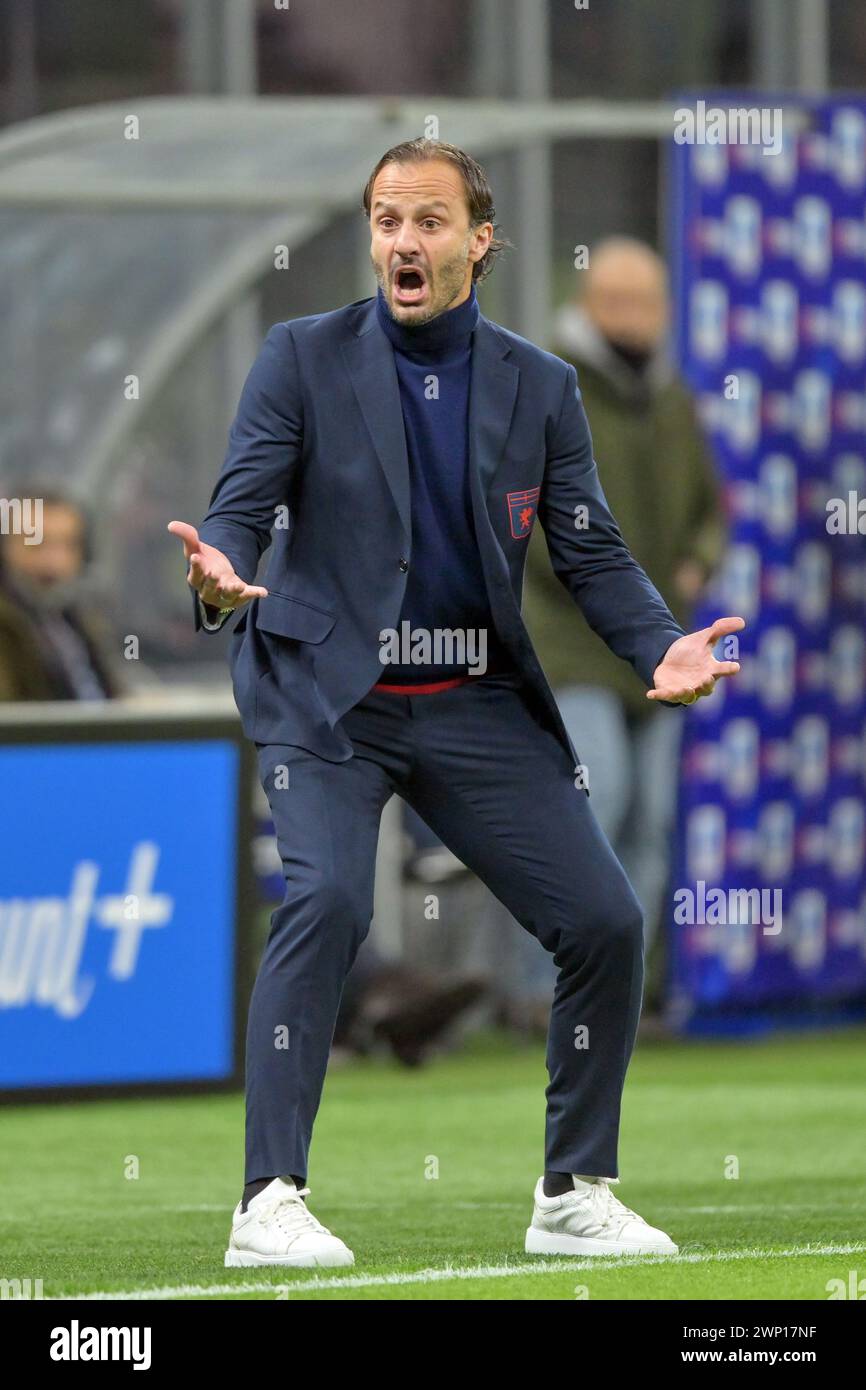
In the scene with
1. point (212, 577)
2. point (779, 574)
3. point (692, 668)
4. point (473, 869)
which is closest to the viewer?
point (212, 577)

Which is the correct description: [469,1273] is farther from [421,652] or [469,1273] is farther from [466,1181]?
[466,1181]

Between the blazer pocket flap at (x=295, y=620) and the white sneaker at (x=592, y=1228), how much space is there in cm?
110

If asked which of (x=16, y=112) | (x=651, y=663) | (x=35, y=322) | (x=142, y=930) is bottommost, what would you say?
(x=142, y=930)

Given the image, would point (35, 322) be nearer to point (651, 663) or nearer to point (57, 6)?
point (57, 6)

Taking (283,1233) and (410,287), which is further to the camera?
(410,287)

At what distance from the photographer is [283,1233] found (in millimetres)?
4770

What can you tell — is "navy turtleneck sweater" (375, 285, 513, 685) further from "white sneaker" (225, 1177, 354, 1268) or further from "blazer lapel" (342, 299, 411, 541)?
"white sneaker" (225, 1177, 354, 1268)

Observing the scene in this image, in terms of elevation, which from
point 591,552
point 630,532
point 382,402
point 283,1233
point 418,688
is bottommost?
point 283,1233

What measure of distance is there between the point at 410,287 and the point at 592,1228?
1.71 meters

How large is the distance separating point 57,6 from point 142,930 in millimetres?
6332

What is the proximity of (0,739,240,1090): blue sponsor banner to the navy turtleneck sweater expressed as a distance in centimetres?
307

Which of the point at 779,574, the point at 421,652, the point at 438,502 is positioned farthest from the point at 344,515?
the point at 779,574

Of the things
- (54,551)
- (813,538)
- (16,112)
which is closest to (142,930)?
(54,551)
